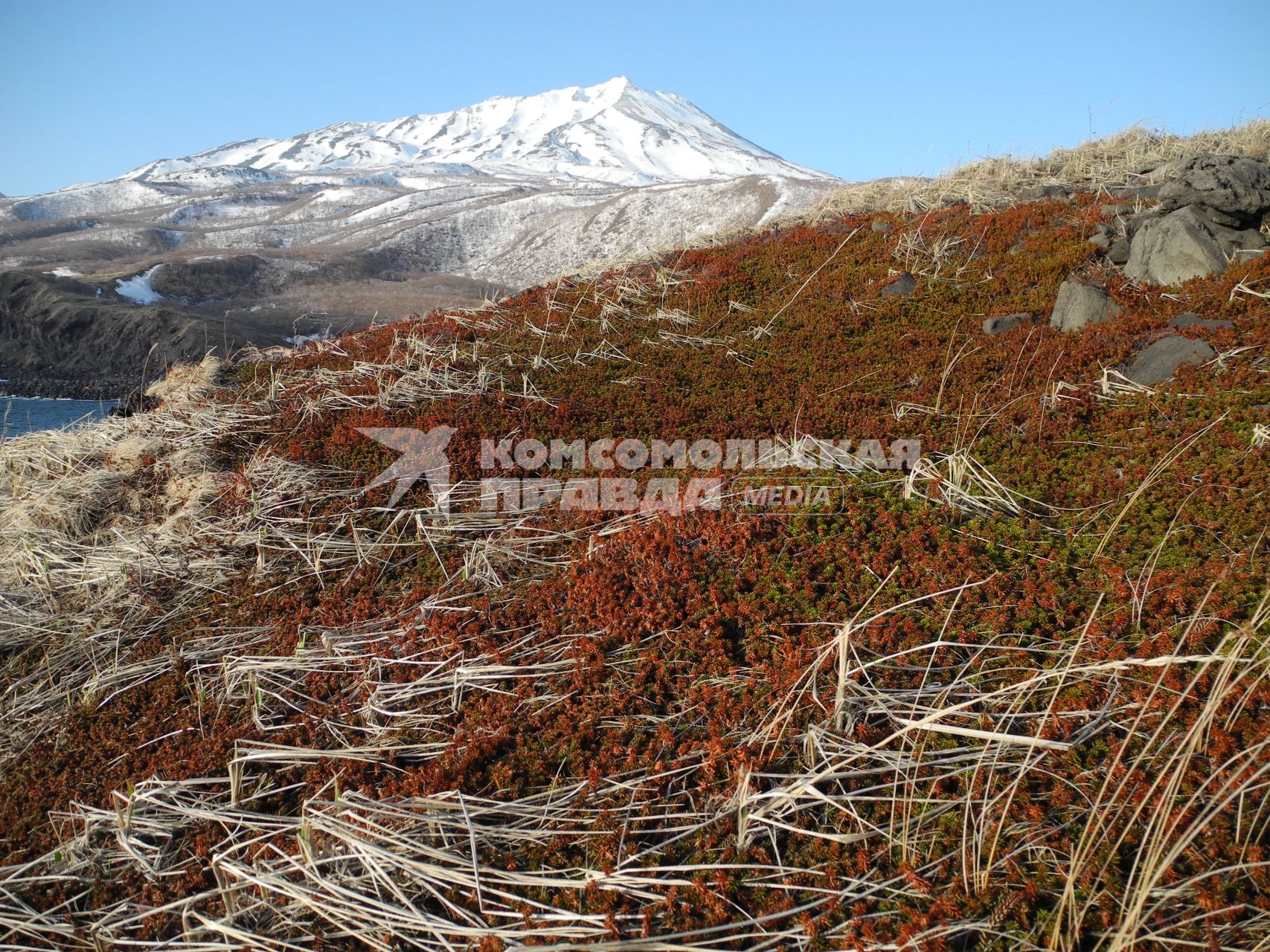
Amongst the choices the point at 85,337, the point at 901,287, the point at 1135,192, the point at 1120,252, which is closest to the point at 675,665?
the point at 901,287

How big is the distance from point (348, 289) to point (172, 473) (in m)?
47.4

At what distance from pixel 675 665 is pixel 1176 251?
9655 millimetres

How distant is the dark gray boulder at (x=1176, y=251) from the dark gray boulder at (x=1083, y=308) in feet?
4.02

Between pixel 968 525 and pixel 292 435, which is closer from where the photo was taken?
pixel 968 525

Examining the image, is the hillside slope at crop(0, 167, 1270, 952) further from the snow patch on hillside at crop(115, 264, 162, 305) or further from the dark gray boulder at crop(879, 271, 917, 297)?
the snow patch on hillside at crop(115, 264, 162, 305)

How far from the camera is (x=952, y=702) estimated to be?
147 inches

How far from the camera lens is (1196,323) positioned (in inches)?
309

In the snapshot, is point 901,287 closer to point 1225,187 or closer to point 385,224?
point 1225,187

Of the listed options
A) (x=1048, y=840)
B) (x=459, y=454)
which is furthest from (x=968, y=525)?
(x=459, y=454)

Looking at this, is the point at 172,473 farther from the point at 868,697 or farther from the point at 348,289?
the point at 348,289

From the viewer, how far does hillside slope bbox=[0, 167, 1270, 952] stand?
2.90 metres

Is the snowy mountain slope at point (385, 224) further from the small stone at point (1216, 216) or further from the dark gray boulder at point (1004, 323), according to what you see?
the small stone at point (1216, 216)

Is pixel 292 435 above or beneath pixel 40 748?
above

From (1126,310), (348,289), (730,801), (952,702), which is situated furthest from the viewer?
(348,289)
